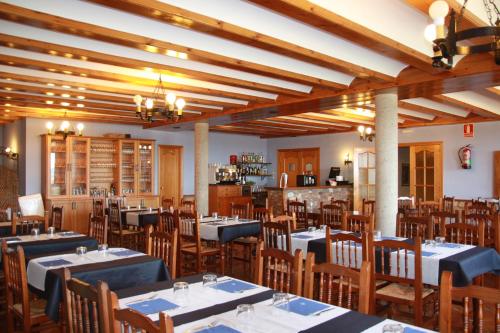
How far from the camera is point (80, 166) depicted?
11.0 meters

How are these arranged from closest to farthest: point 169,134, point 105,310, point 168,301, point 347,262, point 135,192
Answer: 1. point 105,310
2. point 168,301
3. point 347,262
4. point 135,192
5. point 169,134

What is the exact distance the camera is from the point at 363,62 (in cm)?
566

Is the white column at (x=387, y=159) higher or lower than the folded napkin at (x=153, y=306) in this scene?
higher

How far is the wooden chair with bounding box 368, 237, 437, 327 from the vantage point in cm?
365

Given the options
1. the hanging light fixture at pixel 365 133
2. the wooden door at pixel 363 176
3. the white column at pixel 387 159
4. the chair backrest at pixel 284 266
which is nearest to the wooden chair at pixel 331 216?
the white column at pixel 387 159

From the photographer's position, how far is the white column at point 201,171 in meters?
10.1

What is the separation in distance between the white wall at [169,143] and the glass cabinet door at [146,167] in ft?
2.02

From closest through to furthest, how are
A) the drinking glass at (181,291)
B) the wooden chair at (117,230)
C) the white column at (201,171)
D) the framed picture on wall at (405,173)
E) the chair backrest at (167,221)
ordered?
the drinking glass at (181,291) → the chair backrest at (167,221) → the wooden chair at (117,230) → the white column at (201,171) → the framed picture on wall at (405,173)

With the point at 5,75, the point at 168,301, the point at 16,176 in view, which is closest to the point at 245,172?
the point at 16,176

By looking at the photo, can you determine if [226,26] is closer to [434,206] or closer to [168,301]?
[168,301]

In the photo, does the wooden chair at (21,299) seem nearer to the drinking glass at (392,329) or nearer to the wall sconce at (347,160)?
the drinking glass at (392,329)

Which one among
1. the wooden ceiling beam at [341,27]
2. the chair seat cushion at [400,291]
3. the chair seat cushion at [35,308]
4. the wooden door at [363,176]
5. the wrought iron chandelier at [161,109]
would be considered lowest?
the chair seat cushion at [35,308]

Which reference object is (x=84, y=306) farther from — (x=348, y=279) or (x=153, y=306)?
(x=348, y=279)

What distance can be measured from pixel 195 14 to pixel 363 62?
8.59 feet
